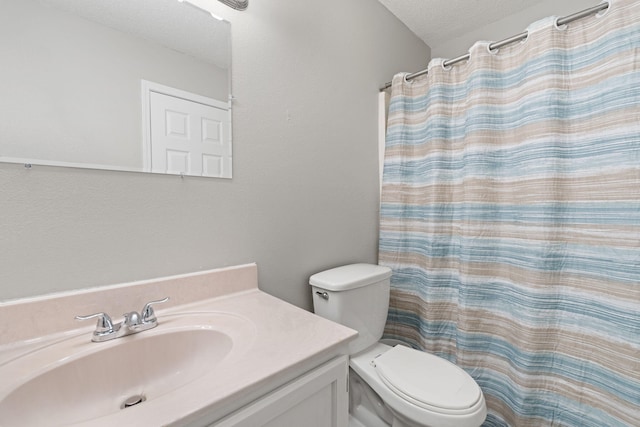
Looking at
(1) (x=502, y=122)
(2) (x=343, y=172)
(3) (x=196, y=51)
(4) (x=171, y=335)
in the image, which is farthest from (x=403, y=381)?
(3) (x=196, y=51)

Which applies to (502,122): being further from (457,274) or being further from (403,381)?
(403,381)

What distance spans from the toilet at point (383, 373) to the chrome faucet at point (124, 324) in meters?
0.66

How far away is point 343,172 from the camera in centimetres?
150

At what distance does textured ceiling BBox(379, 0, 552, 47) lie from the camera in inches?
66.4

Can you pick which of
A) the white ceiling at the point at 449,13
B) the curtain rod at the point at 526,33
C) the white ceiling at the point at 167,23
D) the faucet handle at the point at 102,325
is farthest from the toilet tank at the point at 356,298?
the white ceiling at the point at 449,13

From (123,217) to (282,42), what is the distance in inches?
37.6

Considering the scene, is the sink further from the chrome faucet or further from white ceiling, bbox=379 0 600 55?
white ceiling, bbox=379 0 600 55

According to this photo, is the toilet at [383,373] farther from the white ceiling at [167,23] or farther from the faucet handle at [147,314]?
the white ceiling at [167,23]

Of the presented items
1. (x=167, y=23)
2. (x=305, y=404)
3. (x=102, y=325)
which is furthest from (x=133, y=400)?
(x=167, y=23)

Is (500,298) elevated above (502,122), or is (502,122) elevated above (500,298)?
(502,122)

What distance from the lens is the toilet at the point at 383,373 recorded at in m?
0.96

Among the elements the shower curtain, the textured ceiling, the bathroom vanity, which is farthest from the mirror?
the textured ceiling

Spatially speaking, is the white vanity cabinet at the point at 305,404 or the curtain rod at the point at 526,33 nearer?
the white vanity cabinet at the point at 305,404

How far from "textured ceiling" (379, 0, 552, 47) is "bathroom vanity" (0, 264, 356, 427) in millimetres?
1948
